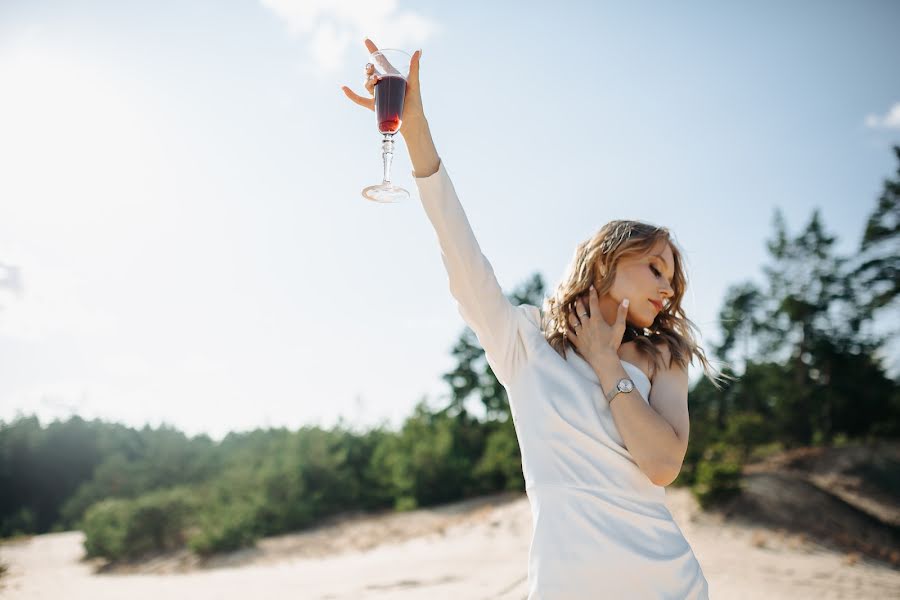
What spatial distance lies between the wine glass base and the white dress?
44cm

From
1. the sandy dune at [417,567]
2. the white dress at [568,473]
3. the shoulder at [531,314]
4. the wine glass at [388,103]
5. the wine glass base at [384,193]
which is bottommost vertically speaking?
the sandy dune at [417,567]

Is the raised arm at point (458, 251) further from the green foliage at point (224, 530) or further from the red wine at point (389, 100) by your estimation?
the green foliage at point (224, 530)

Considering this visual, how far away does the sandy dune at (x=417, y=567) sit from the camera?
24.1 ft

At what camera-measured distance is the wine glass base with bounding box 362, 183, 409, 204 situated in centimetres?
188

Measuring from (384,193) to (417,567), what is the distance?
27.4 ft

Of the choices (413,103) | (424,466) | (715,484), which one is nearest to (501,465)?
(424,466)

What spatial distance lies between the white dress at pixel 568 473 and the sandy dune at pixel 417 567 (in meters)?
5.61

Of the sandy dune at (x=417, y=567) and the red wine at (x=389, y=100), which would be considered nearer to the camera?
the red wine at (x=389, y=100)

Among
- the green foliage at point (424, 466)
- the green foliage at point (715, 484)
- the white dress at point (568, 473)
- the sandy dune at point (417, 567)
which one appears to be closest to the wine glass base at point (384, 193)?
the white dress at point (568, 473)

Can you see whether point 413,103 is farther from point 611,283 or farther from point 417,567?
point 417,567

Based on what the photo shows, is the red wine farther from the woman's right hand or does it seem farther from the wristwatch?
the wristwatch

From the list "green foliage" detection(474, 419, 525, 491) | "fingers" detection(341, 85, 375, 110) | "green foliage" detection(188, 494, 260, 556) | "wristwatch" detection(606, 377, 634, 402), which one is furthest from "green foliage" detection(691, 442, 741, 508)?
"fingers" detection(341, 85, 375, 110)

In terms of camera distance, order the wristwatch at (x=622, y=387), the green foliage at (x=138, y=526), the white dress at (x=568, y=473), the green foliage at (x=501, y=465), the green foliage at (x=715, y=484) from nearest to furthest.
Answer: the white dress at (x=568, y=473)
the wristwatch at (x=622, y=387)
the green foliage at (x=715, y=484)
the green foliage at (x=138, y=526)
the green foliage at (x=501, y=465)

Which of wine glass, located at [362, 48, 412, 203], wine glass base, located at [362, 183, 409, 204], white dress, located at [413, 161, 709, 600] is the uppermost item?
wine glass, located at [362, 48, 412, 203]
